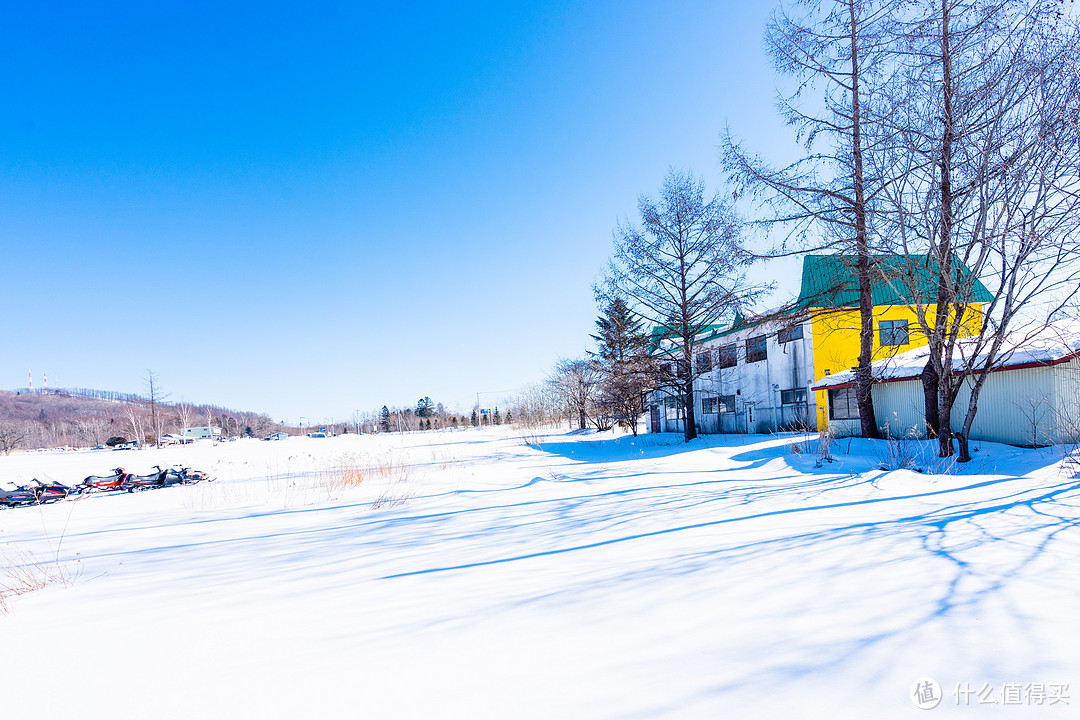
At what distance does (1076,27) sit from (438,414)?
106 meters

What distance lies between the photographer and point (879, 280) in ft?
31.4

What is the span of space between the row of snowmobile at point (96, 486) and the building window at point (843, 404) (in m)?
20.4

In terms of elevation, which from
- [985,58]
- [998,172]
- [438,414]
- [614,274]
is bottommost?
[438,414]

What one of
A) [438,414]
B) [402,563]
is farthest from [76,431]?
[402,563]

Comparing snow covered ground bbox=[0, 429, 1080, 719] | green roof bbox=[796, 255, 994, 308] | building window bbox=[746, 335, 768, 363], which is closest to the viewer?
snow covered ground bbox=[0, 429, 1080, 719]

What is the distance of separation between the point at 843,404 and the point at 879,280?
980cm

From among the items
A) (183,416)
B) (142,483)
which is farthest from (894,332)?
(183,416)

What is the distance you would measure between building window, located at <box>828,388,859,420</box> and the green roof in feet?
12.7

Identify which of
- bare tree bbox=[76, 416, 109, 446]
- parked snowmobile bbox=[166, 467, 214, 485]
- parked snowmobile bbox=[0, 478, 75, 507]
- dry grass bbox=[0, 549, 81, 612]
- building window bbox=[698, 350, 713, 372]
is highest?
building window bbox=[698, 350, 713, 372]

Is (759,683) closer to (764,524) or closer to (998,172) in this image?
(764,524)

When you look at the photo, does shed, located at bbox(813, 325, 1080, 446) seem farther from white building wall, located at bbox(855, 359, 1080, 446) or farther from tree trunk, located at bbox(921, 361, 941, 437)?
tree trunk, located at bbox(921, 361, 941, 437)

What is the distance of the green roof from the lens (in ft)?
25.9

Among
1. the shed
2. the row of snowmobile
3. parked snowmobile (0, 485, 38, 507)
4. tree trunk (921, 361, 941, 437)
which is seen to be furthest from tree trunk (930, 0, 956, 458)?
parked snowmobile (0, 485, 38, 507)

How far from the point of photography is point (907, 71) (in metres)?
8.39
